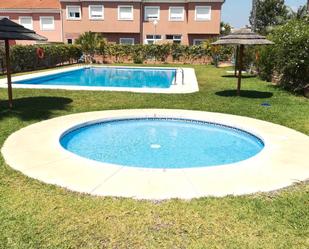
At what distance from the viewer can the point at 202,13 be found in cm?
4009

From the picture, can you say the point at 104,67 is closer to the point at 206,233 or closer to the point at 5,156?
the point at 5,156

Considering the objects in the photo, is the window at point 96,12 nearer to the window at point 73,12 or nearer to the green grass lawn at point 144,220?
the window at point 73,12

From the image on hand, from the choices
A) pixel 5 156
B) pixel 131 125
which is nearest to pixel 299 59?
pixel 131 125

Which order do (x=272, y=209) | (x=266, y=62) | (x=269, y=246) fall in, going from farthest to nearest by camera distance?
(x=266, y=62), (x=272, y=209), (x=269, y=246)

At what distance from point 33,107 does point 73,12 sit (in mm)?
32413

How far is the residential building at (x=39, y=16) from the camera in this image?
141 feet

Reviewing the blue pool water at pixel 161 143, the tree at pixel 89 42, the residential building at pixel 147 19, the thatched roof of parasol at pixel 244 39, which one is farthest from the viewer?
the residential building at pixel 147 19

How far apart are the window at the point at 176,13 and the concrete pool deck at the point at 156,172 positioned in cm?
3471

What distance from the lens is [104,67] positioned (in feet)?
104

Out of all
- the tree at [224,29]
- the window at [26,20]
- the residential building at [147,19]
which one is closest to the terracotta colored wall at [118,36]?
the residential building at [147,19]

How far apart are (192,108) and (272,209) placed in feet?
25.4

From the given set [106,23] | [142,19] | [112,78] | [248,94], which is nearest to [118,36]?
[106,23]

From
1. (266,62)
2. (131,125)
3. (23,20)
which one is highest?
(23,20)

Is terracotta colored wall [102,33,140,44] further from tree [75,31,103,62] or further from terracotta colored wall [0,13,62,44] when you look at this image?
terracotta colored wall [0,13,62,44]
